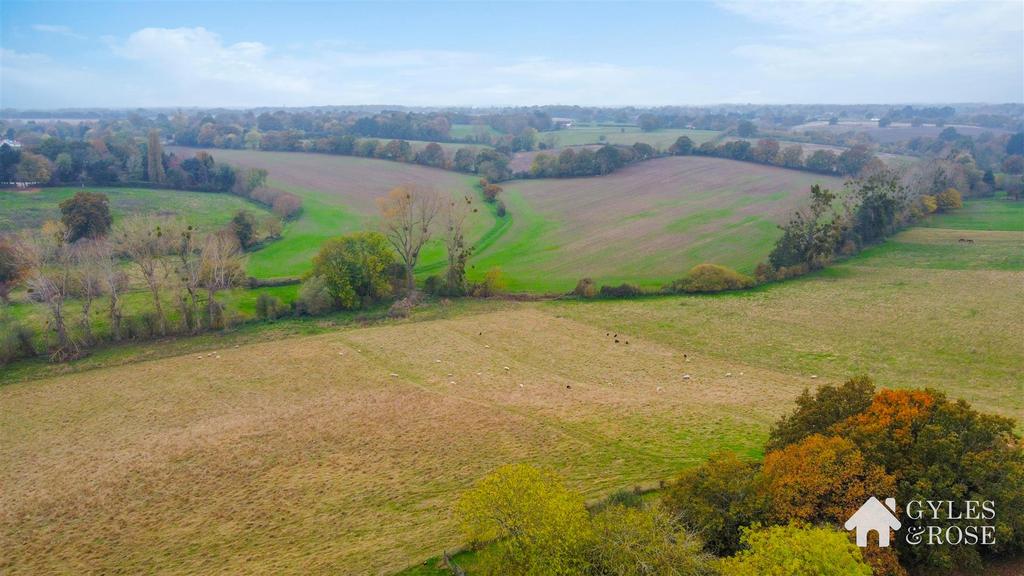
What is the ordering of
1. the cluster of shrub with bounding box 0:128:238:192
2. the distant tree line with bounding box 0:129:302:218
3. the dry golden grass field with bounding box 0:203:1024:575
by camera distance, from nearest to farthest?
the dry golden grass field with bounding box 0:203:1024:575
the distant tree line with bounding box 0:129:302:218
the cluster of shrub with bounding box 0:128:238:192

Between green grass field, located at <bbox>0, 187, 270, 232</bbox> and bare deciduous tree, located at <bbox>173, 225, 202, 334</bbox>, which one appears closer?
bare deciduous tree, located at <bbox>173, 225, 202, 334</bbox>

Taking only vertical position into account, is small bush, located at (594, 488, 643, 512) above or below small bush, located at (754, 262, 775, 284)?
below

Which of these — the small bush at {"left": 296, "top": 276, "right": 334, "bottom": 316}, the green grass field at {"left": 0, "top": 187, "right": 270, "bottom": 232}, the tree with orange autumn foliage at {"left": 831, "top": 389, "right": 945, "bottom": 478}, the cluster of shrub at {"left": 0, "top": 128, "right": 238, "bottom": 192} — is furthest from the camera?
the cluster of shrub at {"left": 0, "top": 128, "right": 238, "bottom": 192}

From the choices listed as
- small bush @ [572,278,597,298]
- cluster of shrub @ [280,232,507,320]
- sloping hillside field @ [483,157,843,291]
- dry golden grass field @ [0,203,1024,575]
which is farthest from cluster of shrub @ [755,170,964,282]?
cluster of shrub @ [280,232,507,320]

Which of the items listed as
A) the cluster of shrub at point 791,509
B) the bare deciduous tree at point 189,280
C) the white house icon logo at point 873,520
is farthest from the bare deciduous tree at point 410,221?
the white house icon logo at point 873,520

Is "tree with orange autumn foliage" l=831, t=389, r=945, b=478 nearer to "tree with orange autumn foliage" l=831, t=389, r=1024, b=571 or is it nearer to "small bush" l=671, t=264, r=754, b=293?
"tree with orange autumn foliage" l=831, t=389, r=1024, b=571

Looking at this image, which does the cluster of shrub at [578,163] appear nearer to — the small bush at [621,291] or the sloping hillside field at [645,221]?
the sloping hillside field at [645,221]
